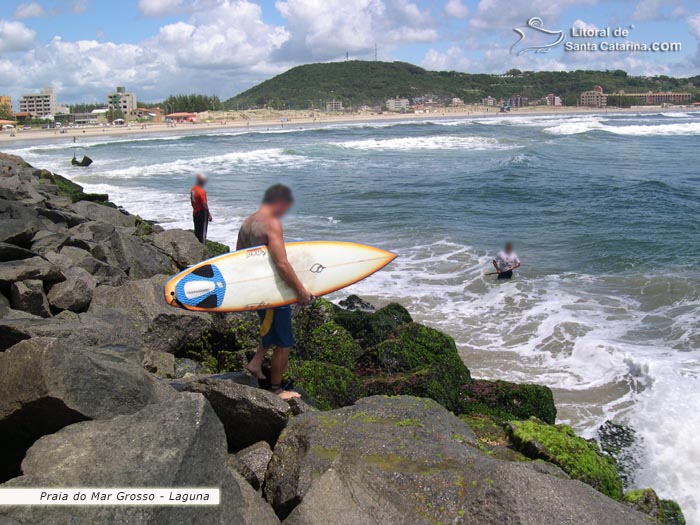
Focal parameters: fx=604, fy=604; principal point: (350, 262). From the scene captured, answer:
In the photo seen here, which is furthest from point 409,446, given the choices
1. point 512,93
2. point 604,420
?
point 512,93

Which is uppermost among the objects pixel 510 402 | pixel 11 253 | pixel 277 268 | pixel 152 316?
pixel 277 268

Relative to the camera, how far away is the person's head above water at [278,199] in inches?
169

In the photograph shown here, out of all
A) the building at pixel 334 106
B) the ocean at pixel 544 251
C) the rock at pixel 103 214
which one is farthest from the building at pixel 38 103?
the rock at pixel 103 214

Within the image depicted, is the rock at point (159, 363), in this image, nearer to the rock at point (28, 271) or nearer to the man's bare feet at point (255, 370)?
the man's bare feet at point (255, 370)

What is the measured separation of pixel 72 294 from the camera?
20.0ft

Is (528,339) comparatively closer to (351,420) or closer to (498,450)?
(498,450)

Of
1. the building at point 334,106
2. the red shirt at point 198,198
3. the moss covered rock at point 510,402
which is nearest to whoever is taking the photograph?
the moss covered rock at point 510,402

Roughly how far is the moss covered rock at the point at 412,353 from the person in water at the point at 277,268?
1.69m

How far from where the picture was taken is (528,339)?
8688 millimetres

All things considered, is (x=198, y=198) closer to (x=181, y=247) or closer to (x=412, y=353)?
(x=181, y=247)

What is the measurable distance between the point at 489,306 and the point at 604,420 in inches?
158

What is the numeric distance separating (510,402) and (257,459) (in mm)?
3030

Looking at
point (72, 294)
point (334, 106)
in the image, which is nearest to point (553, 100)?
point (334, 106)

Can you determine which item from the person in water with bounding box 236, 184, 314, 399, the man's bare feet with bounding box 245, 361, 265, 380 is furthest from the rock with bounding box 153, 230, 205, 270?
the person in water with bounding box 236, 184, 314, 399
